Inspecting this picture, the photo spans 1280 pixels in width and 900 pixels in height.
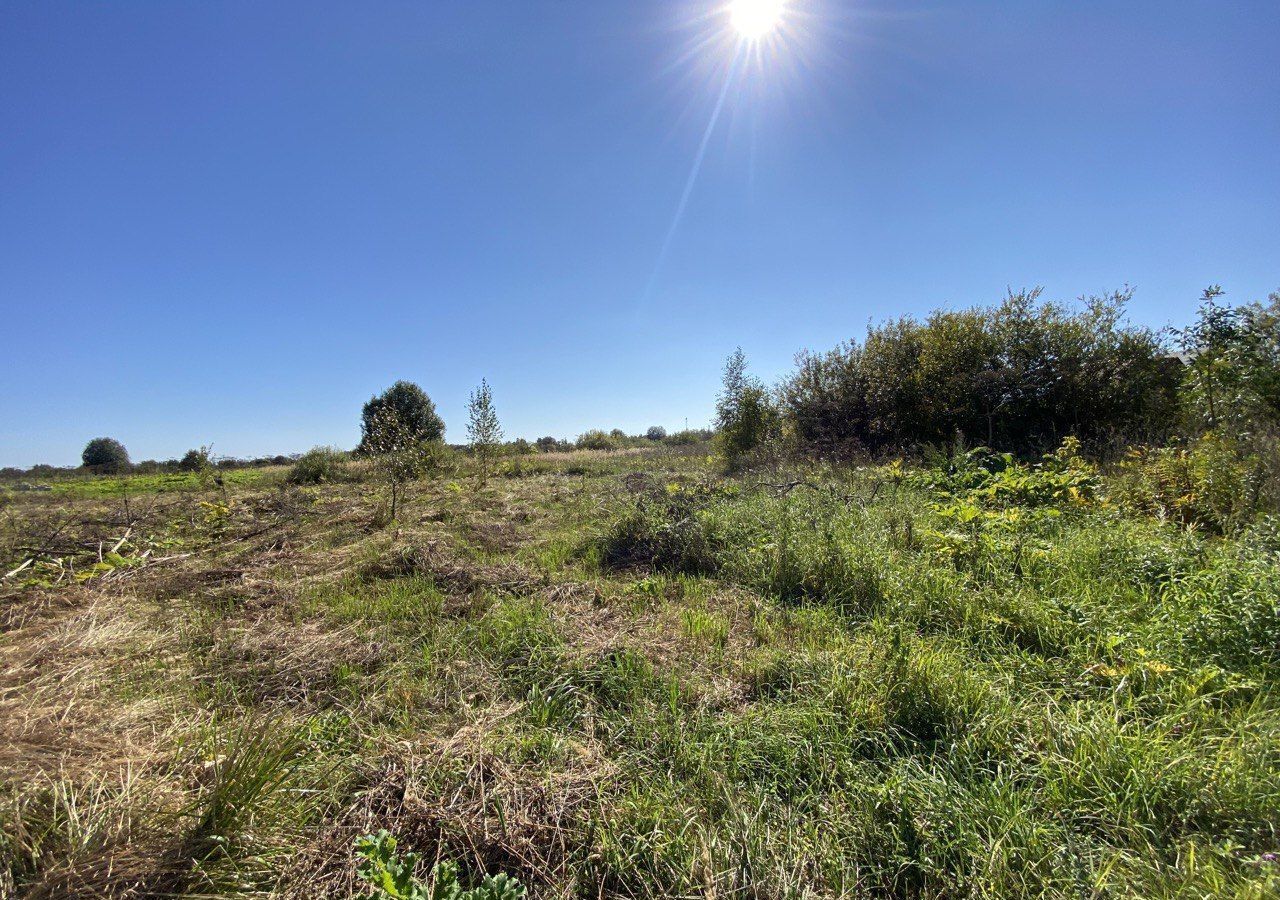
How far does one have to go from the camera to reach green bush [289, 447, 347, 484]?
15047 mm

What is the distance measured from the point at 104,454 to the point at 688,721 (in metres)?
37.5

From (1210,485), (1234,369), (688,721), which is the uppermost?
(1234,369)

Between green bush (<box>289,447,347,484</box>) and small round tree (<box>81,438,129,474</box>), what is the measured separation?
630 inches

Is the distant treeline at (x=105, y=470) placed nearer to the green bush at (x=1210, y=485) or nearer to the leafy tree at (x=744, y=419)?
the leafy tree at (x=744, y=419)

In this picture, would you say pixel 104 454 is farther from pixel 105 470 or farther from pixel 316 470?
pixel 316 470

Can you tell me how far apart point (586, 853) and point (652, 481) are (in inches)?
369

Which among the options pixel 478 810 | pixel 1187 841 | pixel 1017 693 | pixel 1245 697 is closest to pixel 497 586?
pixel 478 810

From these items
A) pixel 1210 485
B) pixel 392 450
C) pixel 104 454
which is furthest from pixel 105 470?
pixel 1210 485

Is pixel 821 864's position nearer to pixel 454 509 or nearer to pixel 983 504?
pixel 983 504

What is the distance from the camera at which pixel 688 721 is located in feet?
7.96

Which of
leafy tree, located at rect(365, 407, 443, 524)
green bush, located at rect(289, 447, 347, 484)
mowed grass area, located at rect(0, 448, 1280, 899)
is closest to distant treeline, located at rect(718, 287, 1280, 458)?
mowed grass area, located at rect(0, 448, 1280, 899)

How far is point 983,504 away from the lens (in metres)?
6.23

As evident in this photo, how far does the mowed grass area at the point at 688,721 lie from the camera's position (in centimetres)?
155

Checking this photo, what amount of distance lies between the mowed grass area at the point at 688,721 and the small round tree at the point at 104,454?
1106 inches
